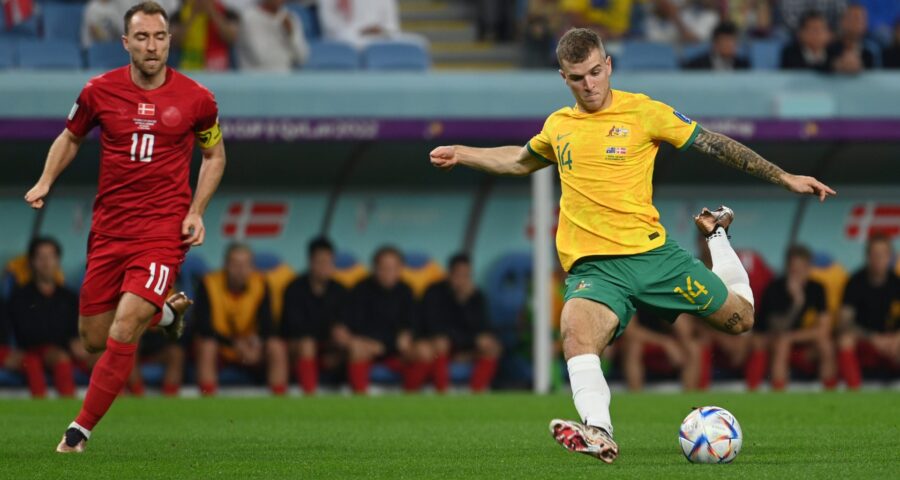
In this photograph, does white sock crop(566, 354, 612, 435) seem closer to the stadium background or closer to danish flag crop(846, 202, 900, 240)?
the stadium background

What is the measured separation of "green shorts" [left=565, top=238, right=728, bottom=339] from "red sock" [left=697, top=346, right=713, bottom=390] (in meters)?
8.00

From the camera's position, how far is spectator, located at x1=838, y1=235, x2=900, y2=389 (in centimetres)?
1575

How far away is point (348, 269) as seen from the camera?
1622cm

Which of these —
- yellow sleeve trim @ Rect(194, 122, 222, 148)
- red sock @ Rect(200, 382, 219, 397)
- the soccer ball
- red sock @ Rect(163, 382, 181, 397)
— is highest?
yellow sleeve trim @ Rect(194, 122, 222, 148)

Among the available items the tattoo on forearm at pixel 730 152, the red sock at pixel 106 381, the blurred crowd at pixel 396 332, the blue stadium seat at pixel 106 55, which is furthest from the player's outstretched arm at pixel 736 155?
the blue stadium seat at pixel 106 55

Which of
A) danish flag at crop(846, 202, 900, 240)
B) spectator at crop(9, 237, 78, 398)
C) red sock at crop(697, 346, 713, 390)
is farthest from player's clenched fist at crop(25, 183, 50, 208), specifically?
danish flag at crop(846, 202, 900, 240)

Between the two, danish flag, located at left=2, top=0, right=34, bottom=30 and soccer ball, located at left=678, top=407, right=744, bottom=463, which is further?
danish flag, located at left=2, top=0, right=34, bottom=30

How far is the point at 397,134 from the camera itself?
48.4ft

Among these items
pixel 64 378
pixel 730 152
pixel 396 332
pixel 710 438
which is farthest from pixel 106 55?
pixel 710 438

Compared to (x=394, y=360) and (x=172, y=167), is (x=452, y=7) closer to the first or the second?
(x=394, y=360)

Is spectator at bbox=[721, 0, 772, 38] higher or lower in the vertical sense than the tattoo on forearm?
lower

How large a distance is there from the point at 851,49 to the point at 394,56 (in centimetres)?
442

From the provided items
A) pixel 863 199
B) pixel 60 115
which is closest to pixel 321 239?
pixel 60 115

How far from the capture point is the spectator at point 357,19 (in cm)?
1664
